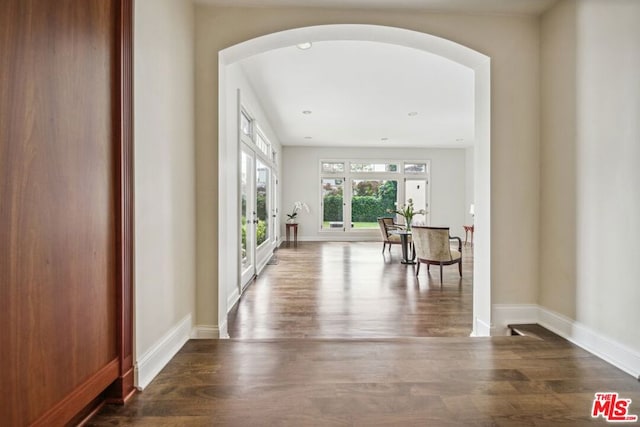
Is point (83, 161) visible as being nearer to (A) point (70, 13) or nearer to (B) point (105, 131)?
(B) point (105, 131)

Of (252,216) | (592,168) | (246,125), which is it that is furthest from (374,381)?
(246,125)

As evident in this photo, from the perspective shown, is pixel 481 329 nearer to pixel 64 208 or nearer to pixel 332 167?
pixel 64 208

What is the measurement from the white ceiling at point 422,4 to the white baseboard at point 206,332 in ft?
8.09

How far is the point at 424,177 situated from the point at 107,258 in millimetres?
9568

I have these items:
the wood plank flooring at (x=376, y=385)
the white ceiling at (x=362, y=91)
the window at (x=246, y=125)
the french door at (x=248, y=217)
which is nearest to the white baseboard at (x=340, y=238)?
the white ceiling at (x=362, y=91)

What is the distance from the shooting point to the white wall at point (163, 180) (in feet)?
5.60

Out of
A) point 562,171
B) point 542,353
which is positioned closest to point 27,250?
point 542,353

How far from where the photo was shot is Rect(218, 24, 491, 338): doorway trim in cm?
253

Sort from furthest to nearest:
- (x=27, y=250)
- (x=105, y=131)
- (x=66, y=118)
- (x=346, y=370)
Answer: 1. (x=346, y=370)
2. (x=105, y=131)
3. (x=66, y=118)
4. (x=27, y=250)

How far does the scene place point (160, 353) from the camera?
6.18 feet

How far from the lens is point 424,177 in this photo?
9.98 m

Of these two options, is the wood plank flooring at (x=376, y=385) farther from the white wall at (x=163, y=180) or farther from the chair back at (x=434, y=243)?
the chair back at (x=434, y=243)

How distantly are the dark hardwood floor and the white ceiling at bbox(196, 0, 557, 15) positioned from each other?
98.4 inches

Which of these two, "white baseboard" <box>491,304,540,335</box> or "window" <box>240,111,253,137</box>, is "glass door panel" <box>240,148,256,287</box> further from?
"white baseboard" <box>491,304,540,335</box>
